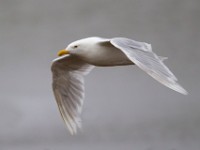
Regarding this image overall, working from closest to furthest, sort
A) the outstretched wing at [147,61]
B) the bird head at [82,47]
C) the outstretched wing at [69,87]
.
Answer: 1. the outstretched wing at [147,61]
2. the bird head at [82,47]
3. the outstretched wing at [69,87]

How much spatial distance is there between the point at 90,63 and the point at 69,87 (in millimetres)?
373

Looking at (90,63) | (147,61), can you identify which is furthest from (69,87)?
(147,61)

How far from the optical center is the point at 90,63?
1.95 m

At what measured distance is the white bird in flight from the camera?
164cm

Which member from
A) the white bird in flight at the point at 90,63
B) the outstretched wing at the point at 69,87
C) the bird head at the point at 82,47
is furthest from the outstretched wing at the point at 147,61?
the outstretched wing at the point at 69,87

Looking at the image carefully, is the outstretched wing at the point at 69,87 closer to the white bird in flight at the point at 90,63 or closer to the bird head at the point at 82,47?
the white bird in flight at the point at 90,63

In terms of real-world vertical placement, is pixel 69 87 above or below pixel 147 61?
above

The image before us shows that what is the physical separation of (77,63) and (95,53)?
1.33 ft

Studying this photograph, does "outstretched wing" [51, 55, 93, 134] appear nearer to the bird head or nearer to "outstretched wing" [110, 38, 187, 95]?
the bird head

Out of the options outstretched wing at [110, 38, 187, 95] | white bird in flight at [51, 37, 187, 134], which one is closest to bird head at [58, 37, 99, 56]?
white bird in flight at [51, 37, 187, 134]

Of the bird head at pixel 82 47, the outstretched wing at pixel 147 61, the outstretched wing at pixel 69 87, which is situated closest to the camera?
the outstretched wing at pixel 147 61

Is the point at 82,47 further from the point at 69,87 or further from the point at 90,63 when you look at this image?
the point at 69,87

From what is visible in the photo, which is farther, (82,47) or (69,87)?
(69,87)

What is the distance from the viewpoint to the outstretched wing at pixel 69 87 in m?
2.24
